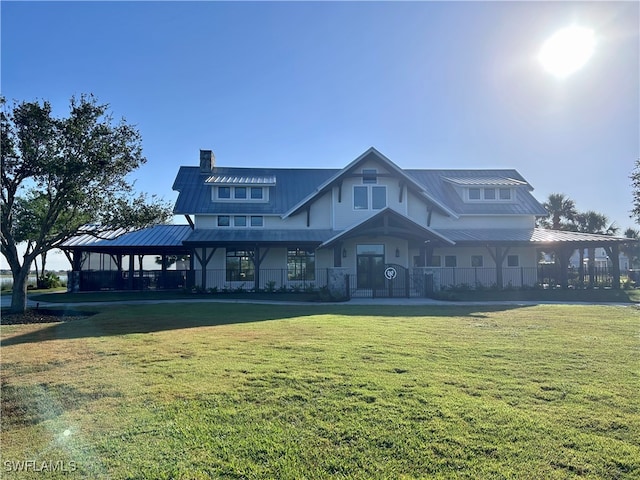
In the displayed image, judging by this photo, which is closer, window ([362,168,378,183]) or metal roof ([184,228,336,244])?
metal roof ([184,228,336,244])

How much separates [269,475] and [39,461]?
2286 millimetres

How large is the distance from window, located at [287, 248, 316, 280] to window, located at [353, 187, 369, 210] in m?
4.11

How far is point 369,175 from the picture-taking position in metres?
26.8

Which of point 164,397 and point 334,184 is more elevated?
point 334,184

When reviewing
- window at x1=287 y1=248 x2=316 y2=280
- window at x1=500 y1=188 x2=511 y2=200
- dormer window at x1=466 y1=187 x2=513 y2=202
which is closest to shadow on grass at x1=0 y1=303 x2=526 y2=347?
window at x1=287 y1=248 x2=316 y2=280

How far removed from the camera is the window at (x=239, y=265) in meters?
26.8

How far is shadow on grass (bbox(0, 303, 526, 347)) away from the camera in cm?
1103

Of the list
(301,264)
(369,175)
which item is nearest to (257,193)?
(301,264)

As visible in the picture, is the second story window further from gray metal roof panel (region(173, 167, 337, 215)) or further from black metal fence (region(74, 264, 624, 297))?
black metal fence (region(74, 264, 624, 297))

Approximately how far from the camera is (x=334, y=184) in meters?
26.8

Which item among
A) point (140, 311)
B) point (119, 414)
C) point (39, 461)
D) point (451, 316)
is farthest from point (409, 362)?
point (140, 311)

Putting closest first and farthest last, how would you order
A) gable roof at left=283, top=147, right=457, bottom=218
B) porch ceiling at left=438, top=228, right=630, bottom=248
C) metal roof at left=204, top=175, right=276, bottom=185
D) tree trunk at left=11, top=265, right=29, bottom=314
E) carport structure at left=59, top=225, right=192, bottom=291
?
1. tree trunk at left=11, top=265, right=29, bottom=314
2. porch ceiling at left=438, top=228, right=630, bottom=248
3. gable roof at left=283, top=147, right=457, bottom=218
4. carport structure at left=59, top=225, right=192, bottom=291
5. metal roof at left=204, top=175, right=276, bottom=185

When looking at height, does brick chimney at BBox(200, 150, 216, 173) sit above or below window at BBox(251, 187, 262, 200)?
above

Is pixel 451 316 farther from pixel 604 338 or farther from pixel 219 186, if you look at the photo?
pixel 219 186
